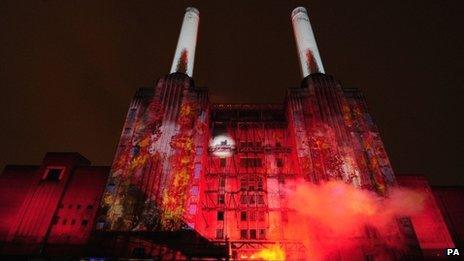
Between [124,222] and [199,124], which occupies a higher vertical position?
[199,124]

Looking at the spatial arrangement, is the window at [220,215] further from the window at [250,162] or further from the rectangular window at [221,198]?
the window at [250,162]

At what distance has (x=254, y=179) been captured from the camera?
117ft

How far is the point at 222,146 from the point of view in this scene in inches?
1489

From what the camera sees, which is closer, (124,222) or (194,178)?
(124,222)

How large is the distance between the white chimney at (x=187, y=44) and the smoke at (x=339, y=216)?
2189 centimetres

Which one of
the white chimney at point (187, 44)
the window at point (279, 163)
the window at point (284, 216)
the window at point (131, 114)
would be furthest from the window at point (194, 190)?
the white chimney at point (187, 44)

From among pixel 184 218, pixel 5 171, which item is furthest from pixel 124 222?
pixel 5 171

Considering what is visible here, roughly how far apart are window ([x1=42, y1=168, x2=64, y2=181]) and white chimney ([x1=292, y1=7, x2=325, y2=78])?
110 ft

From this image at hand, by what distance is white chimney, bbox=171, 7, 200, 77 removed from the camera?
43.3 meters

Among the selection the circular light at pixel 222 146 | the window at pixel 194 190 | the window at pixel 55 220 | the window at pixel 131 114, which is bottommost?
the window at pixel 55 220

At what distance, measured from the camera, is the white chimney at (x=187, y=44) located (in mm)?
43263

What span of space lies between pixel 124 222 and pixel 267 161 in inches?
650

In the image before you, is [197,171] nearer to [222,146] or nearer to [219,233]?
[222,146]

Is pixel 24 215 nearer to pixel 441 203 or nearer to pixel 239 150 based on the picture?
pixel 239 150
